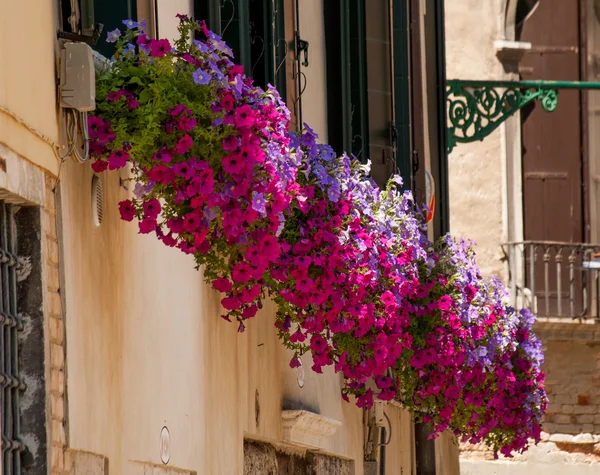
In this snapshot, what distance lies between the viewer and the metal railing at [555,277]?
862 inches

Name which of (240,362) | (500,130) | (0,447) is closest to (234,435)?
(240,362)

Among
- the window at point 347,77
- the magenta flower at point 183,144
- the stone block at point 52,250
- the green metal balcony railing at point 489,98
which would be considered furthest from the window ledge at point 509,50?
the stone block at point 52,250

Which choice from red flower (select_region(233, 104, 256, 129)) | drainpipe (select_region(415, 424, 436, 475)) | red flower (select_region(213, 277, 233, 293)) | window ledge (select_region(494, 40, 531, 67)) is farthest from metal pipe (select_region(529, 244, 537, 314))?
red flower (select_region(233, 104, 256, 129))

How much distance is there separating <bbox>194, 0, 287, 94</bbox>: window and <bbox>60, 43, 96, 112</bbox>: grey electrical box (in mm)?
2303

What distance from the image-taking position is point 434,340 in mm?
9828

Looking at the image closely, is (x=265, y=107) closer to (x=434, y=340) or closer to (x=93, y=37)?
(x=93, y=37)

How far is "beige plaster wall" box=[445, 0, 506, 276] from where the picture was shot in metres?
22.0

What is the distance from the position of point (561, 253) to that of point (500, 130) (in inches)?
69.6

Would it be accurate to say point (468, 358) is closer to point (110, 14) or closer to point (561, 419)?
point (110, 14)

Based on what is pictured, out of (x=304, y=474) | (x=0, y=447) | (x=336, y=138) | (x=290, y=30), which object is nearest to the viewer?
(x=0, y=447)

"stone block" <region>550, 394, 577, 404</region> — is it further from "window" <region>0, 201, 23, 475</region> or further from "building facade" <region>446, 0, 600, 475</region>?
"window" <region>0, 201, 23, 475</region>

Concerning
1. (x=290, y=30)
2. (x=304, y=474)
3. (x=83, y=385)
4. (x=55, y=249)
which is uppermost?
(x=290, y=30)

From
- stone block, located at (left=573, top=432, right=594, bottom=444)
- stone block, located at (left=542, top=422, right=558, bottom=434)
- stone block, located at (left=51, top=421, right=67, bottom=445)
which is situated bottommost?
stone block, located at (left=573, top=432, right=594, bottom=444)

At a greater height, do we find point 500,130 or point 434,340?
point 500,130
